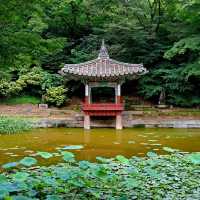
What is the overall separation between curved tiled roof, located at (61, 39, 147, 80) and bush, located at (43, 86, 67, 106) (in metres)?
4.38

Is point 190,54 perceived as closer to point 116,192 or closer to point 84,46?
point 84,46

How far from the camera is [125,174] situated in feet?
18.3

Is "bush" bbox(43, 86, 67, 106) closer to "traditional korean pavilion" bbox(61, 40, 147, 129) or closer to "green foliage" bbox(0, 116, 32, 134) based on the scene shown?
"traditional korean pavilion" bbox(61, 40, 147, 129)

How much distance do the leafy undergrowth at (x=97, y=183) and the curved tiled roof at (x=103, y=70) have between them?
13022 millimetres

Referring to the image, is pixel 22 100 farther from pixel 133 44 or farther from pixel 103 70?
pixel 103 70

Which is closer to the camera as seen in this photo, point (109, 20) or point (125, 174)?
point (125, 174)

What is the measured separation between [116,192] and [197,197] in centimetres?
88

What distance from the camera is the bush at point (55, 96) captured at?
23625 mm

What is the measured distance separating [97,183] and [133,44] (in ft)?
66.2

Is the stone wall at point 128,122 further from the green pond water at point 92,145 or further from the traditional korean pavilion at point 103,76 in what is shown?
the green pond water at point 92,145

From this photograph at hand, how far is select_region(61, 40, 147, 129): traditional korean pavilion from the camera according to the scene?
61.0ft

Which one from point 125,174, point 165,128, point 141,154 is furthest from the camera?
point 165,128

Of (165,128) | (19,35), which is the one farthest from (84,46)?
(19,35)

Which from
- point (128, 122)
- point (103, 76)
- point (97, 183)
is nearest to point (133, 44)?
point (103, 76)
